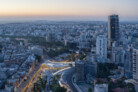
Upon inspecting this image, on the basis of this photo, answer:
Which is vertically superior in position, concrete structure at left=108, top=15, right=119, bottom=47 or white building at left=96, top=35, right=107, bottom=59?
concrete structure at left=108, top=15, right=119, bottom=47

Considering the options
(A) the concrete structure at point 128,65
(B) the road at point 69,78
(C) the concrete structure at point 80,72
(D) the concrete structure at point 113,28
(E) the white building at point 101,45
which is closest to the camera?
(B) the road at point 69,78

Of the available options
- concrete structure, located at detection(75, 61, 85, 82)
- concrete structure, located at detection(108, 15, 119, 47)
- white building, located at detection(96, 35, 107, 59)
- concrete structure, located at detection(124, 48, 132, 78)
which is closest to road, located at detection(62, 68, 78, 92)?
concrete structure, located at detection(75, 61, 85, 82)

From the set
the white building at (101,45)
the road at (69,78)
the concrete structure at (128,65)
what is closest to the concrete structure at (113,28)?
the white building at (101,45)

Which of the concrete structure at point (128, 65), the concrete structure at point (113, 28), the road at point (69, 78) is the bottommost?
the road at point (69, 78)

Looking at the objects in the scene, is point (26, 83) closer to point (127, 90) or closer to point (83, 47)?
point (127, 90)

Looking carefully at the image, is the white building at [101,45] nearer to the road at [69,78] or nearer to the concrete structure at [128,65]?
the concrete structure at [128,65]

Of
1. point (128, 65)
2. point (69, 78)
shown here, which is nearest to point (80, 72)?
point (69, 78)

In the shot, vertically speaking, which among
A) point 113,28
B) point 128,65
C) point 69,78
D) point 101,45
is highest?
point 113,28

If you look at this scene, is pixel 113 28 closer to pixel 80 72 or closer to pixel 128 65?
pixel 128 65

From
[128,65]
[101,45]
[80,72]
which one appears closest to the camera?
[80,72]

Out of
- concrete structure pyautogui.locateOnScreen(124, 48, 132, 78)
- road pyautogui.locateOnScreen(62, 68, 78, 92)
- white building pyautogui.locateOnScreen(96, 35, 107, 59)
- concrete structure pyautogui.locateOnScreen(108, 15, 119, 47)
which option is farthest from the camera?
concrete structure pyautogui.locateOnScreen(108, 15, 119, 47)

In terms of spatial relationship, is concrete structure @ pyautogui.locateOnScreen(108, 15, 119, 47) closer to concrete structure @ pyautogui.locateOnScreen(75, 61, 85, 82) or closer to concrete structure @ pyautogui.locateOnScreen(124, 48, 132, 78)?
concrete structure @ pyautogui.locateOnScreen(124, 48, 132, 78)
